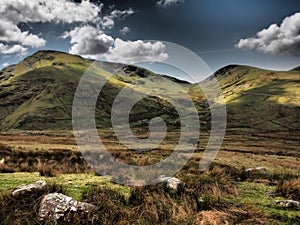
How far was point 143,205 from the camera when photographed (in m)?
10.2

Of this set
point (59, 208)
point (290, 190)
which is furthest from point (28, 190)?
point (290, 190)

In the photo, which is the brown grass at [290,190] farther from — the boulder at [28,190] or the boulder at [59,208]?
the boulder at [28,190]

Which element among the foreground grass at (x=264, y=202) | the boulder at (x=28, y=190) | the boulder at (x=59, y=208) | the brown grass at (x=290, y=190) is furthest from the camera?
Answer: the brown grass at (x=290, y=190)

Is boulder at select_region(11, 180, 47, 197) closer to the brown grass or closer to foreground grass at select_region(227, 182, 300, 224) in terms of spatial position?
foreground grass at select_region(227, 182, 300, 224)

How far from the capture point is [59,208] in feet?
28.3

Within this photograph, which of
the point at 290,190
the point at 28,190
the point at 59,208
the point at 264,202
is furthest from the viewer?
the point at 290,190

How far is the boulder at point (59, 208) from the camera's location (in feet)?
27.6

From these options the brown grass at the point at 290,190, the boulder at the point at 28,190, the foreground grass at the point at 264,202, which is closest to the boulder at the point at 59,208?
the boulder at the point at 28,190

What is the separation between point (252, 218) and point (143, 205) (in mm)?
3798

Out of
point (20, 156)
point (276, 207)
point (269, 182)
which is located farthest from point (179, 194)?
point (20, 156)

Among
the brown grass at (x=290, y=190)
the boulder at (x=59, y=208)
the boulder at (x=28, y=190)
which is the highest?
the boulder at (x=28, y=190)

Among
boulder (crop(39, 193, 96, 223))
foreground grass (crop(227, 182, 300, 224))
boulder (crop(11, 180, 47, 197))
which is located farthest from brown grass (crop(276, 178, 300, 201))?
boulder (crop(11, 180, 47, 197))

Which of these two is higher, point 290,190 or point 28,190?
point 28,190

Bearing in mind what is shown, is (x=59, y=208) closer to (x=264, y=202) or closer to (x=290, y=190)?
(x=264, y=202)
